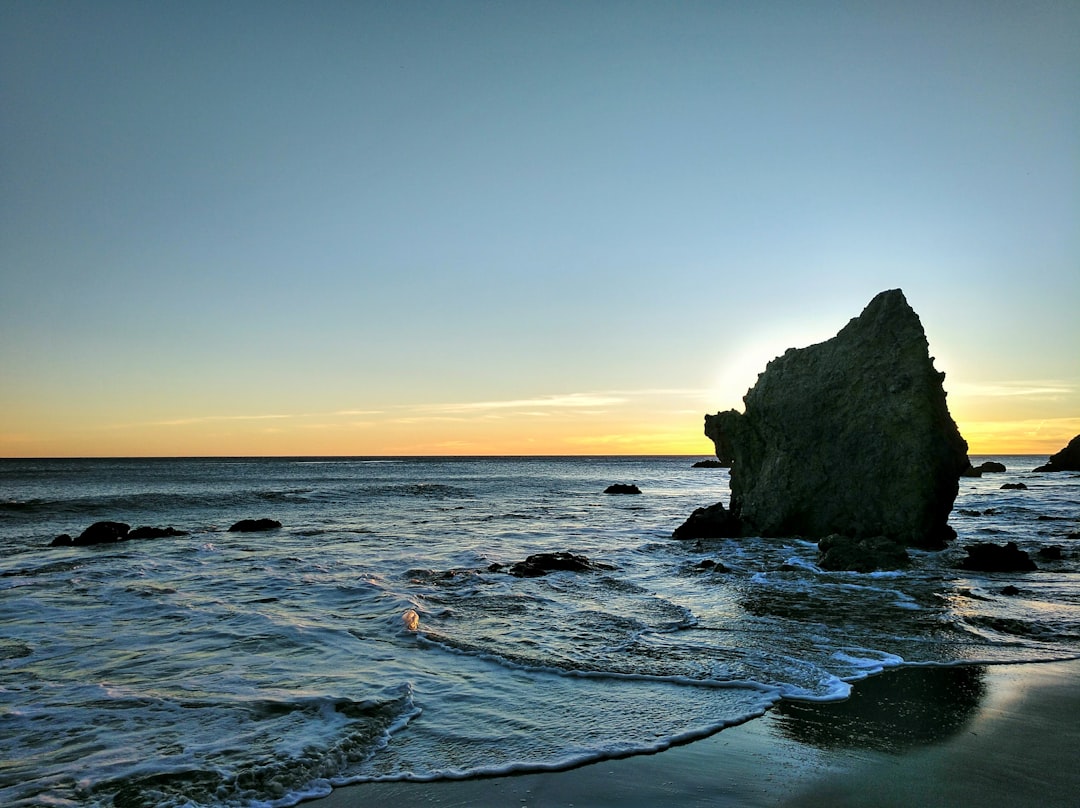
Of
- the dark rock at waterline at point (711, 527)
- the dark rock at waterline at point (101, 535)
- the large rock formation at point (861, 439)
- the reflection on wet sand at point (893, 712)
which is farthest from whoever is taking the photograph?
the dark rock at waterline at point (711, 527)

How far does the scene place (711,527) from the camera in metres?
24.2

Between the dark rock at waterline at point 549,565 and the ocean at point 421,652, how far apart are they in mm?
454

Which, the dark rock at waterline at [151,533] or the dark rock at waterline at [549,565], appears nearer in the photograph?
the dark rock at waterline at [549,565]

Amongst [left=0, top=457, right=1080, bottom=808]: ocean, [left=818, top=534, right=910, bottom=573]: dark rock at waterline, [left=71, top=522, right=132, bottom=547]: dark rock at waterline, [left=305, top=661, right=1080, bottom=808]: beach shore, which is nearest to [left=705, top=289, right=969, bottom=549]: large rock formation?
[left=0, top=457, right=1080, bottom=808]: ocean

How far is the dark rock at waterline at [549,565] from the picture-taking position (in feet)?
54.3

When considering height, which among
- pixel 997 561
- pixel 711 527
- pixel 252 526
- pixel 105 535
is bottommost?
pixel 252 526

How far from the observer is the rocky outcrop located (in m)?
80.1

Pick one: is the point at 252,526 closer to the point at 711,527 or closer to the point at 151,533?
the point at 151,533

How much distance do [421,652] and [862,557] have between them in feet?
38.8

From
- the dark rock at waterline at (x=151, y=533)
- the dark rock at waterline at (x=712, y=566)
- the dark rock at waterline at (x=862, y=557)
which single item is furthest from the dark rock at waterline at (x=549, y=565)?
the dark rock at waterline at (x=151, y=533)

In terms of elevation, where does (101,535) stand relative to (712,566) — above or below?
below

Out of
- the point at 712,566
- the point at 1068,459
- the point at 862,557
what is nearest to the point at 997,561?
the point at 862,557

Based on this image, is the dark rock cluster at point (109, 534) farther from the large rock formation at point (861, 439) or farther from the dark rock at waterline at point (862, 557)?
the dark rock at waterline at point (862, 557)

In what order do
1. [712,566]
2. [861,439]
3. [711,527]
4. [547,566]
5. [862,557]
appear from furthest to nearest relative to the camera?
[711,527], [861,439], [547,566], [712,566], [862,557]
